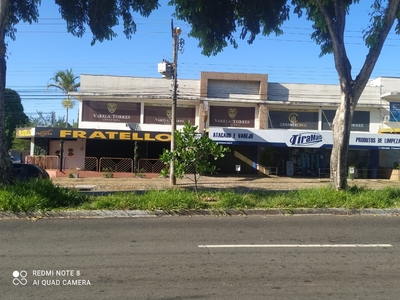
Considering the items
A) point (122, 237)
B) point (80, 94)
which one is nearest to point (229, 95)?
point (80, 94)

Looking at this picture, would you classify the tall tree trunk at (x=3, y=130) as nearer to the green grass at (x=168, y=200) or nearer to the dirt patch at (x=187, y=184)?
the green grass at (x=168, y=200)

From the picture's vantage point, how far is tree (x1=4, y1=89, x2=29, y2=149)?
49906 mm

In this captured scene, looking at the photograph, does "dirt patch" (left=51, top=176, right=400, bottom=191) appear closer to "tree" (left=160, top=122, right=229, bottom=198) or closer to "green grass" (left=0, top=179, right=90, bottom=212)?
"green grass" (left=0, top=179, right=90, bottom=212)

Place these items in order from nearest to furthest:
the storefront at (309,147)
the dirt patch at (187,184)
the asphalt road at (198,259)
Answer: the asphalt road at (198,259), the dirt patch at (187,184), the storefront at (309,147)

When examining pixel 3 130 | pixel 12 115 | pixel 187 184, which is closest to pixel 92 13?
pixel 3 130

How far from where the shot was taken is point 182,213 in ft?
31.7

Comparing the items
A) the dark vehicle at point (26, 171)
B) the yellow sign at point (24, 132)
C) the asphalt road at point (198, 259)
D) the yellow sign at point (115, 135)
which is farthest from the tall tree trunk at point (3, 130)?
the yellow sign at point (24, 132)

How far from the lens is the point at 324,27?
12.0 m

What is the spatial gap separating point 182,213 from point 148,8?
20.3ft

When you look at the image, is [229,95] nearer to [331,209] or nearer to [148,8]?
[148,8]

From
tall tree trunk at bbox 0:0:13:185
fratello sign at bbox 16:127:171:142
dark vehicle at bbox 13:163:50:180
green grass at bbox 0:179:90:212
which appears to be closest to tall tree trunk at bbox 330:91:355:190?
green grass at bbox 0:179:90:212

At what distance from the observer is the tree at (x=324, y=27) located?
451 inches

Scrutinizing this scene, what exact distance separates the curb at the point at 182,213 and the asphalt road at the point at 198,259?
354 millimetres

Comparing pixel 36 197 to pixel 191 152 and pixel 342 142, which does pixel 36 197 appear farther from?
pixel 342 142
